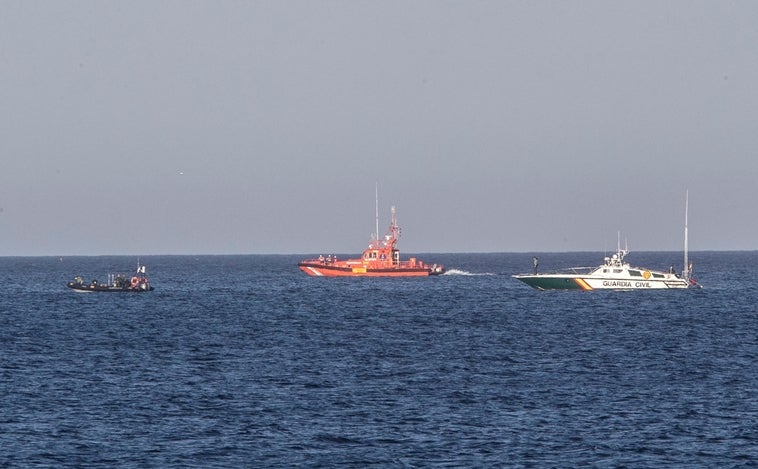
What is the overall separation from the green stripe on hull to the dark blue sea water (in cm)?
2385

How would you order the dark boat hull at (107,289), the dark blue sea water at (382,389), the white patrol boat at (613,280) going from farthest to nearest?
the dark boat hull at (107,289) < the white patrol boat at (613,280) < the dark blue sea water at (382,389)

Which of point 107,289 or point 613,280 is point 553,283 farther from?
point 107,289

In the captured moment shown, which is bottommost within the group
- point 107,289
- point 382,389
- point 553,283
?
point 382,389

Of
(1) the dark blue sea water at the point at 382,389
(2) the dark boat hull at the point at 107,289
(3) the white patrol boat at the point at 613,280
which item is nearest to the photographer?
(1) the dark blue sea water at the point at 382,389

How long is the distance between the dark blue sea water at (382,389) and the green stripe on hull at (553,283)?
23846mm

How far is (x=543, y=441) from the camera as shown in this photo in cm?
4472

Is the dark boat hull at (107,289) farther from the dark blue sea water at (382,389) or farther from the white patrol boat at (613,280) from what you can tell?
the white patrol boat at (613,280)

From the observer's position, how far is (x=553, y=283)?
140500 millimetres

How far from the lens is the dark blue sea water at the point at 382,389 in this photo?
43.2 m

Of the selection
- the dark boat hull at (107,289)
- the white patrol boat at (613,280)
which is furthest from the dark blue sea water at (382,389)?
the dark boat hull at (107,289)

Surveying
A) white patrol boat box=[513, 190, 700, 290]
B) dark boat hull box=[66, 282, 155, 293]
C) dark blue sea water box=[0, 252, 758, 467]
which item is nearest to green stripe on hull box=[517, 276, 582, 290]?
white patrol boat box=[513, 190, 700, 290]

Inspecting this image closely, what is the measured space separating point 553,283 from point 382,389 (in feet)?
280

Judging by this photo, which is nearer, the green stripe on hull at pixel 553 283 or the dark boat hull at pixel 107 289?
the green stripe on hull at pixel 553 283

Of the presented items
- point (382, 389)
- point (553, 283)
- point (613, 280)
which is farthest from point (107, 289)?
point (382, 389)
